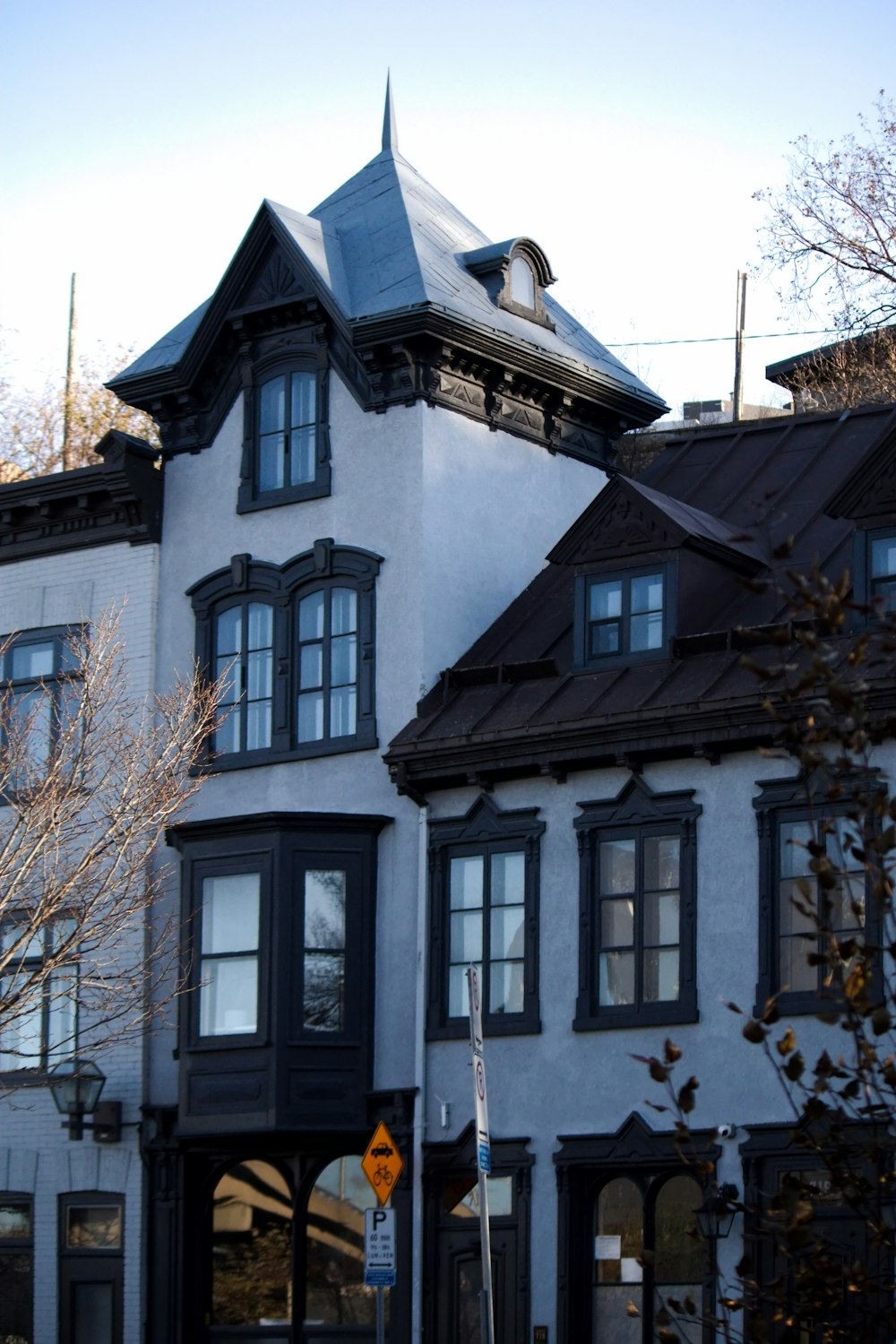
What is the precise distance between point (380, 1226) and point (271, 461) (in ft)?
33.7

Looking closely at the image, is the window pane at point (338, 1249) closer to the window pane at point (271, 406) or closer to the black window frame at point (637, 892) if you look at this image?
the black window frame at point (637, 892)

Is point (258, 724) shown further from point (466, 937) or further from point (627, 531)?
point (627, 531)

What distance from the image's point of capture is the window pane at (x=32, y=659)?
1049 inches

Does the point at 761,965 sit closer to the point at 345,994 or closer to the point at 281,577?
the point at 345,994

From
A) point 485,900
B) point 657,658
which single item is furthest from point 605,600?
point 485,900

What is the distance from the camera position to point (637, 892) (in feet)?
71.2

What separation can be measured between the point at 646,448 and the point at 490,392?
14298 millimetres

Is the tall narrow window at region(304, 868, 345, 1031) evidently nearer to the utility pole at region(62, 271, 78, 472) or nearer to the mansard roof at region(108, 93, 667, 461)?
the mansard roof at region(108, 93, 667, 461)

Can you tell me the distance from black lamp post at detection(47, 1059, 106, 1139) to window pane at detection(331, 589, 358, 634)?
5.39m

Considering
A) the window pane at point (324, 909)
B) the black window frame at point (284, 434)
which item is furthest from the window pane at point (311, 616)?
the window pane at point (324, 909)

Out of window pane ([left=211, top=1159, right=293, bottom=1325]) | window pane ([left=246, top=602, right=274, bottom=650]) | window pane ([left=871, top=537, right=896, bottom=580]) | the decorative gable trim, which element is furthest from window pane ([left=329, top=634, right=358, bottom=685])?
window pane ([left=871, top=537, right=896, bottom=580])

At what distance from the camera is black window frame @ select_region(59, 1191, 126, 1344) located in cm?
2425

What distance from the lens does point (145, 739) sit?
78.8ft

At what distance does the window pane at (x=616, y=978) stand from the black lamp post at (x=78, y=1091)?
226 inches
